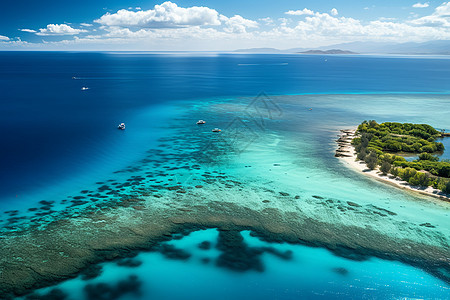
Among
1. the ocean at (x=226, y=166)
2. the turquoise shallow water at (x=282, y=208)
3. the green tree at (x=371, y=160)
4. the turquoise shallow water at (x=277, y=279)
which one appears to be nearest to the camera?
the turquoise shallow water at (x=277, y=279)

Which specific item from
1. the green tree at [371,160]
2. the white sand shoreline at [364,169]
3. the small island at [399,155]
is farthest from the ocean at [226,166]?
the green tree at [371,160]

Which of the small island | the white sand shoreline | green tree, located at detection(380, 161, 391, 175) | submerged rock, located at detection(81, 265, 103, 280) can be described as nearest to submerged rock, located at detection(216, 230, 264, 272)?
submerged rock, located at detection(81, 265, 103, 280)

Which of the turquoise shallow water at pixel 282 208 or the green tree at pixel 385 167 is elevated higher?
the green tree at pixel 385 167

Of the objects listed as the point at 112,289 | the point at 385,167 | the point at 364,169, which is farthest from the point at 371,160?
the point at 112,289

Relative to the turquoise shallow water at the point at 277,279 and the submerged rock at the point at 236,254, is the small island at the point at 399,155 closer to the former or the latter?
the turquoise shallow water at the point at 277,279

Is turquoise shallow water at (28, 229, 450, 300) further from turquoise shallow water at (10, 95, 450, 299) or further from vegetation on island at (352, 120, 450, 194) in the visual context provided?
vegetation on island at (352, 120, 450, 194)

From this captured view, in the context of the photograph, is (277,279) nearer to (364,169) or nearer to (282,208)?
(282,208)

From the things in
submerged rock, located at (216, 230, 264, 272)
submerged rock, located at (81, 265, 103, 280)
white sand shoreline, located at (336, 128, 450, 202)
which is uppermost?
white sand shoreline, located at (336, 128, 450, 202)
